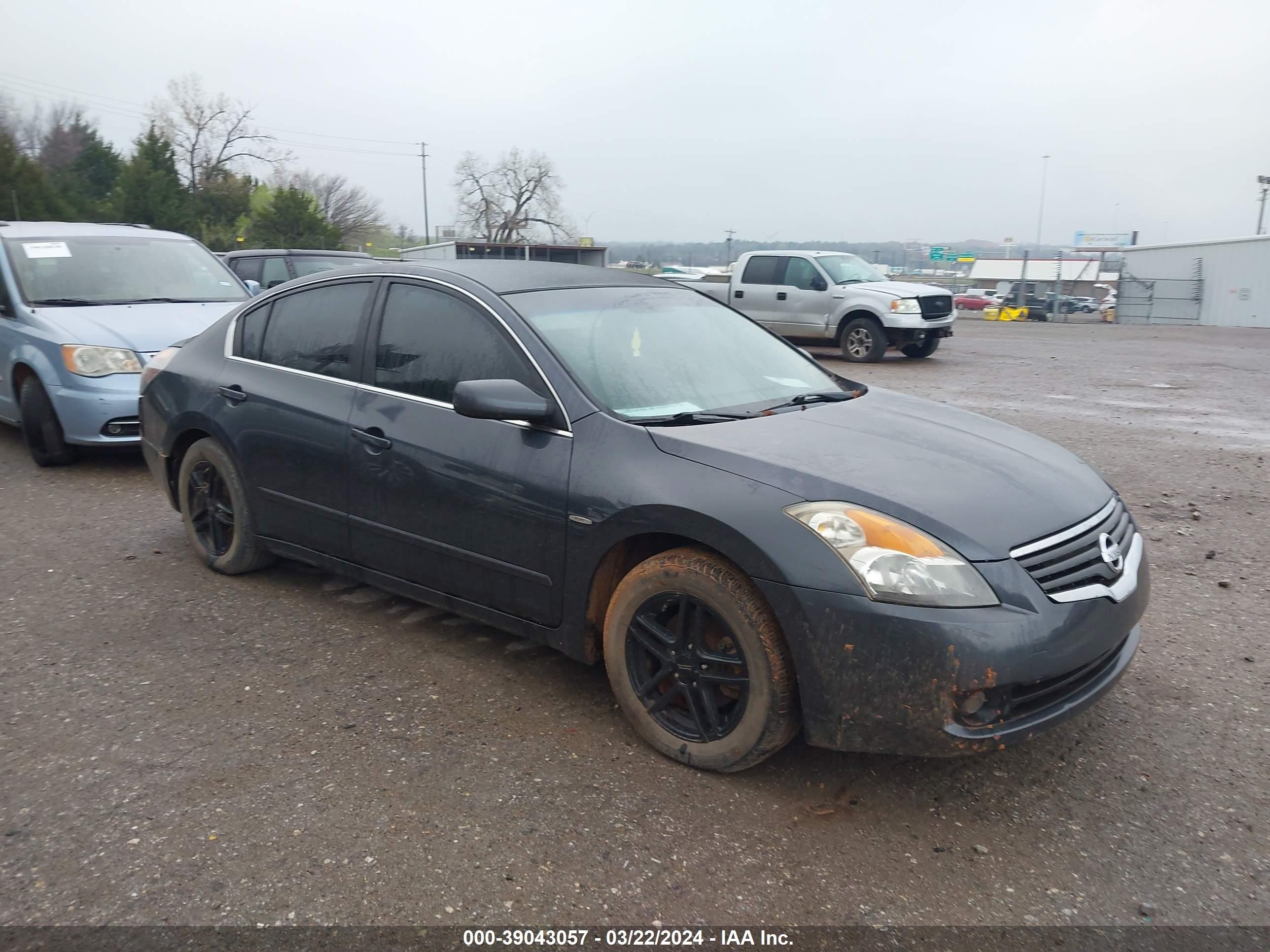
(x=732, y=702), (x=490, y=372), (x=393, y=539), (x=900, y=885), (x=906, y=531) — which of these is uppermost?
(x=490, y=372)

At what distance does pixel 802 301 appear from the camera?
16.8m

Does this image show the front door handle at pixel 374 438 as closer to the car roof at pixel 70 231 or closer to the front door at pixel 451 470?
the front door at pixel 451 470

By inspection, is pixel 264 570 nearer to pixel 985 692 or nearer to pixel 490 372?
pixel 490 372

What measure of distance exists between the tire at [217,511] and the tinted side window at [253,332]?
0.48 m

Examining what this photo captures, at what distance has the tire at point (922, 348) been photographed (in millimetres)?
16797

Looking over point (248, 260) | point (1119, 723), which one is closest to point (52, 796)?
point (1119, 723)

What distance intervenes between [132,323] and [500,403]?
5122 millimetres

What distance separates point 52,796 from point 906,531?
8.97 feet

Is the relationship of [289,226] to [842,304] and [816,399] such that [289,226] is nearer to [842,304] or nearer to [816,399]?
[842,304]

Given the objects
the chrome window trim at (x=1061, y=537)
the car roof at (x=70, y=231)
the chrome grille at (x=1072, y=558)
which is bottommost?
the chrome grille at (x=1072, y=558)

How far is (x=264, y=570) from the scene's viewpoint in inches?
198

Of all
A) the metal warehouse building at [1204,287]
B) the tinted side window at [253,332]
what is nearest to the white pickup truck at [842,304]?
the tinted side window at [253,332]

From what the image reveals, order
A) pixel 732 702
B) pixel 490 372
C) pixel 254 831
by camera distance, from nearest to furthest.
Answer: pixel 254 831 → pixel 732 702 → pixel 490 372

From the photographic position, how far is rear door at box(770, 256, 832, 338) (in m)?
16.6
